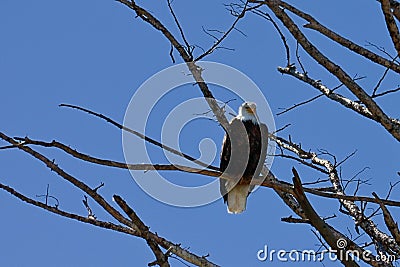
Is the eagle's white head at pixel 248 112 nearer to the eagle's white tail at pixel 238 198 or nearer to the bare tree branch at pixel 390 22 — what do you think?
the eagle's white tail at pixel 238 198

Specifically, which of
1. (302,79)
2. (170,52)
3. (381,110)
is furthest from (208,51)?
(381,110)

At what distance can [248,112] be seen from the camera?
5.73 metres

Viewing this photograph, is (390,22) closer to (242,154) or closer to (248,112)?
(242,154)

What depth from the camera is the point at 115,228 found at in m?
3.30

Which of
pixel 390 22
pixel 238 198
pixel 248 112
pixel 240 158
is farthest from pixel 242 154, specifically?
pixel 390 22

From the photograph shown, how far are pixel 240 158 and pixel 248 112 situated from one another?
1.96ft

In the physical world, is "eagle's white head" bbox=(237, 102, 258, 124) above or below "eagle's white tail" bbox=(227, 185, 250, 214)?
above

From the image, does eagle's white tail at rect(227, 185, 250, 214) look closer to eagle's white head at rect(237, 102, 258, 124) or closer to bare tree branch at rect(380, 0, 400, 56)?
eagle's white head at rect(237, 102, 258, 124)

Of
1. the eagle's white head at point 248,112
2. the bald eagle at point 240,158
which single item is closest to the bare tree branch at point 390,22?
the bald eagle at point 240,158

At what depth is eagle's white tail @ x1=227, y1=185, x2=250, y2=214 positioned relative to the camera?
16.7 ft

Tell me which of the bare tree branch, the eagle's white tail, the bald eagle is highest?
the bald eagle

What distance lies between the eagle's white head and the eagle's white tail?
0.74m

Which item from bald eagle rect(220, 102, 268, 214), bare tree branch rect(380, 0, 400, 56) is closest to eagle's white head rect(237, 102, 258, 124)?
bald eagle rect(220, 102, 268, 214)

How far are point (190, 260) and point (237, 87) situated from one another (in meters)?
1.87
